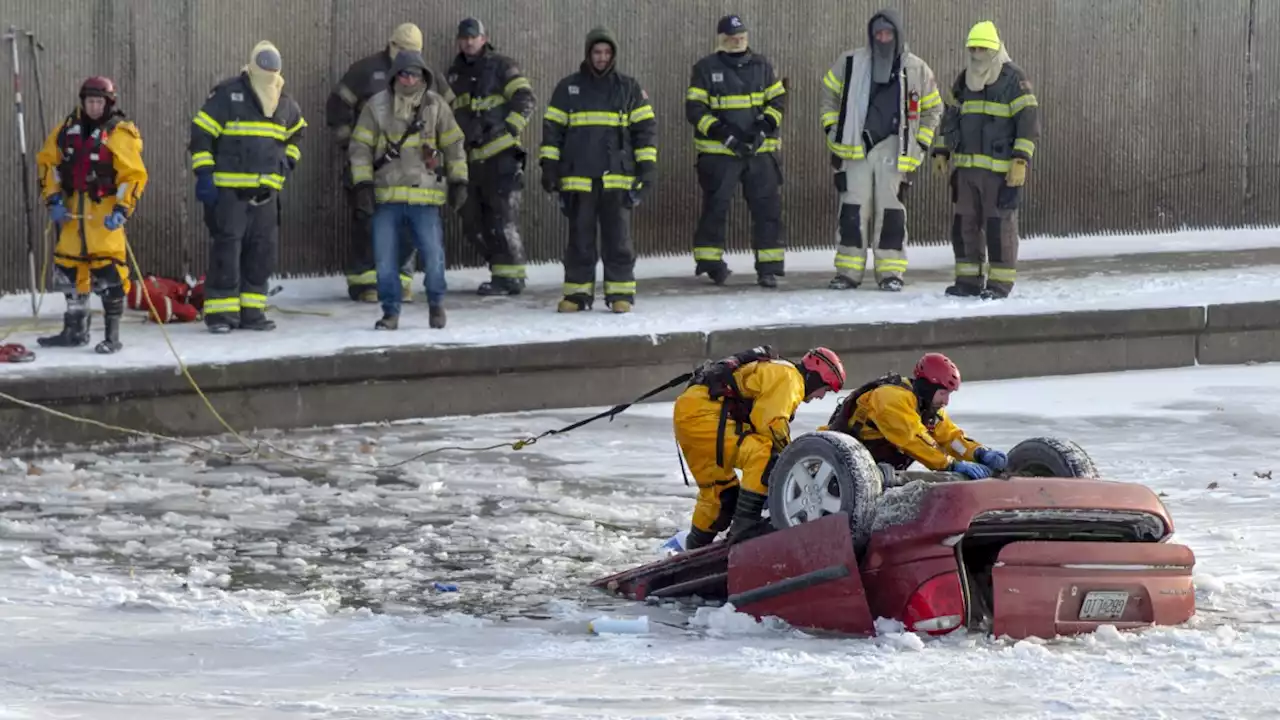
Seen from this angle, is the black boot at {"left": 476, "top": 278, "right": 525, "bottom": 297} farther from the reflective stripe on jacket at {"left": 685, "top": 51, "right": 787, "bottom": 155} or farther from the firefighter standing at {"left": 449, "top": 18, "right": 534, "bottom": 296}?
the reflective stripe on jacket at {"left": 685, "top": 51, "right": 787, "bottom": 155}

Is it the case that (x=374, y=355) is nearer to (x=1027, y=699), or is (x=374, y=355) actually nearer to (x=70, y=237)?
(x=70, y=237)

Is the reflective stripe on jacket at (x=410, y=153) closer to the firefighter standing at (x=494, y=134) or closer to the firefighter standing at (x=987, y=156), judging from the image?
the firefighter standing at (x=494, y=134)

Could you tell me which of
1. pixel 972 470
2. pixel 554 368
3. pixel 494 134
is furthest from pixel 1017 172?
pixel 972 470

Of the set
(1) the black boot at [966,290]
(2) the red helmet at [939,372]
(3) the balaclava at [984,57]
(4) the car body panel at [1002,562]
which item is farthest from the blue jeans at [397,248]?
(4) the car body panel at [1002,562]

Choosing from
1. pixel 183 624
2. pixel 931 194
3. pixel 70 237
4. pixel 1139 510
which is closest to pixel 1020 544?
pixel 1139 510

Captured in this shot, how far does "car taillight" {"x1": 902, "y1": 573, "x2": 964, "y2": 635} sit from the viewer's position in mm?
7988

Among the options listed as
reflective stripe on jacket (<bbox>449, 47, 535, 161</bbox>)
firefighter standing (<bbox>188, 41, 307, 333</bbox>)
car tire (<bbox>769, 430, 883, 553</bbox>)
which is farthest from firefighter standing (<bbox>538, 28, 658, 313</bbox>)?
car tire (<bbox>769, 430, 883, 553</bbox>)

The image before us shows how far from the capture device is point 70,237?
13438 millimetres

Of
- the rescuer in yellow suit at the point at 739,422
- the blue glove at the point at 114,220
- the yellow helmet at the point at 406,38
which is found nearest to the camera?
the rescuer in yellow suit at the point at 739,422

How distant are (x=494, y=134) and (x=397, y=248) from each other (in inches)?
69.9

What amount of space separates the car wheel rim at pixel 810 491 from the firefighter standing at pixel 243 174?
6.51 metres

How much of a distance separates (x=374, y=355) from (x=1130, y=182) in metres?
9.40

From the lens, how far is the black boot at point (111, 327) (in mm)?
13414

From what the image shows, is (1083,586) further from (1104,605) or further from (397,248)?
(397,248)
